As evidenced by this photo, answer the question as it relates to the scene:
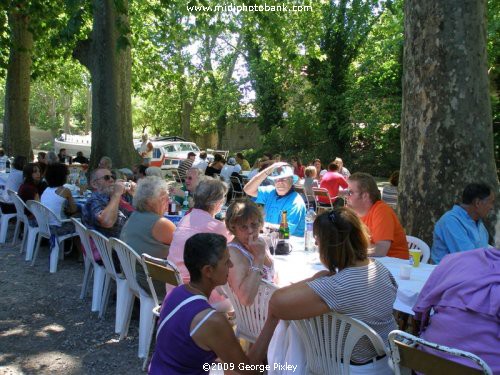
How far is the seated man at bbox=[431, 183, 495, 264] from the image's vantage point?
13.1 feet

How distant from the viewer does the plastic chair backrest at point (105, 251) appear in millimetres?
4457

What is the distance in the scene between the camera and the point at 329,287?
7.74ft

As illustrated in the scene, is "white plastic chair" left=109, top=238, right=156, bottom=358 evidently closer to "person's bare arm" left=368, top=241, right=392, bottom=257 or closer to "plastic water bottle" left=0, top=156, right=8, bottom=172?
"person's bare arm" left=368, top=241, right=392, bottom=257

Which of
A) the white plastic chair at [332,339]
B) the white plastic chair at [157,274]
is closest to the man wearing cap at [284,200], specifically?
the white plastic chair at [157,274]

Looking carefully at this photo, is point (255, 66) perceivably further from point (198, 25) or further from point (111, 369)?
point (111, 369)

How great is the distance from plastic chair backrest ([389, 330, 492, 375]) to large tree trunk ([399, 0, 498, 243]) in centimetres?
311

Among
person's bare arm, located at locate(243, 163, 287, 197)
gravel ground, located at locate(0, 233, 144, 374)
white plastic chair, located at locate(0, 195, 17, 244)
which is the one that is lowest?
gravel ground, located at locate(0, 233, 144, 374)

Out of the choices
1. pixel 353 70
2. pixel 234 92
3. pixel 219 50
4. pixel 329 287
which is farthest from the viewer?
pixel 219 50

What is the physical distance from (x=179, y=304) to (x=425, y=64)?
3798 millimetres

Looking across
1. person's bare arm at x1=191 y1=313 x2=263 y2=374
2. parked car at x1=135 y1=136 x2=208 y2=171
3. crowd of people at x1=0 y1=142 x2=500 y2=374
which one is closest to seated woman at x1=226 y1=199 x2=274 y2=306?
crowd of people at x1=0 y1=142 x2=500 y2=374

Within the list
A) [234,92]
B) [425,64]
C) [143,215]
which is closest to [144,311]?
[143,215]

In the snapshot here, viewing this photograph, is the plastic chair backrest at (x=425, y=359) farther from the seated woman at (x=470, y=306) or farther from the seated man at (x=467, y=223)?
the seated man at (x=467, y=223)

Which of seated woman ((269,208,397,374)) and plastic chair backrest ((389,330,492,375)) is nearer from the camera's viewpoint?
plastic chair backrest ((389,330,492,375))

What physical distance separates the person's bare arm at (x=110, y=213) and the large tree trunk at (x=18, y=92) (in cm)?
1138
